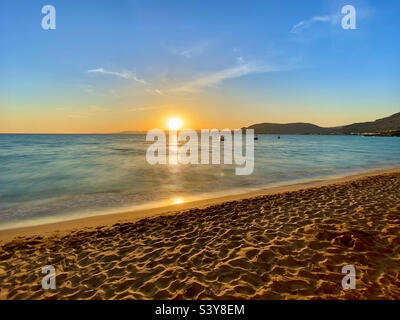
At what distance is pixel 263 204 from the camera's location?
359 inches

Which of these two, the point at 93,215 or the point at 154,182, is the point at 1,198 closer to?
the point at 93,215

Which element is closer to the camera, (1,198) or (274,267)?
(274,267)

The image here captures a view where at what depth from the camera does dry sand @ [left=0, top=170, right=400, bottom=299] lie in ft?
13.0

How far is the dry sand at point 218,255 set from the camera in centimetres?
396

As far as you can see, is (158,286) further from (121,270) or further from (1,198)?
(1,198)

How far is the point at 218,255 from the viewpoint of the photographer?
5.09 meters

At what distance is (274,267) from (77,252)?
15.9 feet

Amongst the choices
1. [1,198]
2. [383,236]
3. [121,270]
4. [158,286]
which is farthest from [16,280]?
[1,198]
